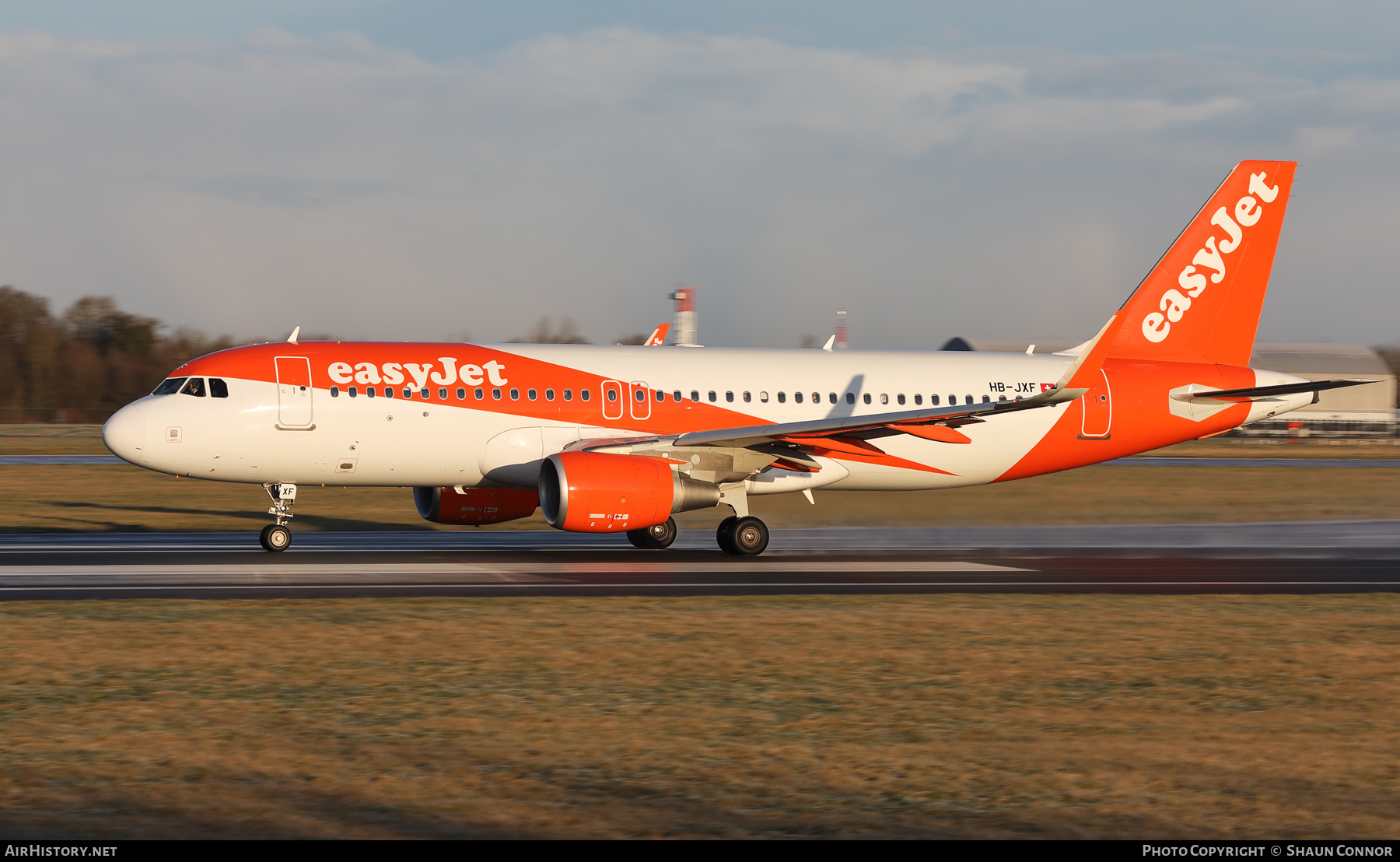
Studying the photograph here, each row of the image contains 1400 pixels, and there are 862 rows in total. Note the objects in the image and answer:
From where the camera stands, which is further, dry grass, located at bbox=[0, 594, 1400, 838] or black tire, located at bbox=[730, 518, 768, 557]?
black tire, located at bbox=[730, 518, 768, 557]

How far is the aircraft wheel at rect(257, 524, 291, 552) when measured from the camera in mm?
20812

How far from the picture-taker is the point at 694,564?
2027 cm

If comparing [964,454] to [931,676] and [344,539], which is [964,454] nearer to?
[344,539]

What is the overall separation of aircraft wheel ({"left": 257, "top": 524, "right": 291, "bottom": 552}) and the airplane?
58 mm

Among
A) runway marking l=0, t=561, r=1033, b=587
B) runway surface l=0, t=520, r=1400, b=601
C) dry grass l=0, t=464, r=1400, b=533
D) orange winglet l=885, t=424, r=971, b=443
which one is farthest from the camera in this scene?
dry grass l=0, t=464, r=1400, b=533

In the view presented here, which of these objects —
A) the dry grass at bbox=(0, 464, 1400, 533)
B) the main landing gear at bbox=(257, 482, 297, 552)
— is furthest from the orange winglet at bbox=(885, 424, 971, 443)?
the main landing gear at bbox=(257, 482, 297, 552)

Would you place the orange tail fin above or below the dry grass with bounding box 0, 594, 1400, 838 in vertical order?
above

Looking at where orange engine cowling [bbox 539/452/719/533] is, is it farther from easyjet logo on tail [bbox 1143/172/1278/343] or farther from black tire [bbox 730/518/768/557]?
easyjet logo on tail [bbox 1143/172/1278/343]

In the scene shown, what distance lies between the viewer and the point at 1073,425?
25.1m

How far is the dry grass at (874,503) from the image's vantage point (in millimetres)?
25516

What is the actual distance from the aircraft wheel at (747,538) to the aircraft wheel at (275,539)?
7269mm

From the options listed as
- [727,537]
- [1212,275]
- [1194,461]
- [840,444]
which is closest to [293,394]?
[727,537]

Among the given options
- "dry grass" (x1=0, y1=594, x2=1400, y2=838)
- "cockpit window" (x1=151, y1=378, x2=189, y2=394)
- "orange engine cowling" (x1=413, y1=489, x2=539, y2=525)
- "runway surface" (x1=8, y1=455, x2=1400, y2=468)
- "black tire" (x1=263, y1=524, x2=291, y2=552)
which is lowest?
"dry grass" (x1=0, y1=594, x2=1400, y2=838)

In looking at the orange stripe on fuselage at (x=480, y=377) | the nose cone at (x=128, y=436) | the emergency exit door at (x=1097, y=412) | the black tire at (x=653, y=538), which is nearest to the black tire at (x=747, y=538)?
the black tire at (x=653, y=538)
